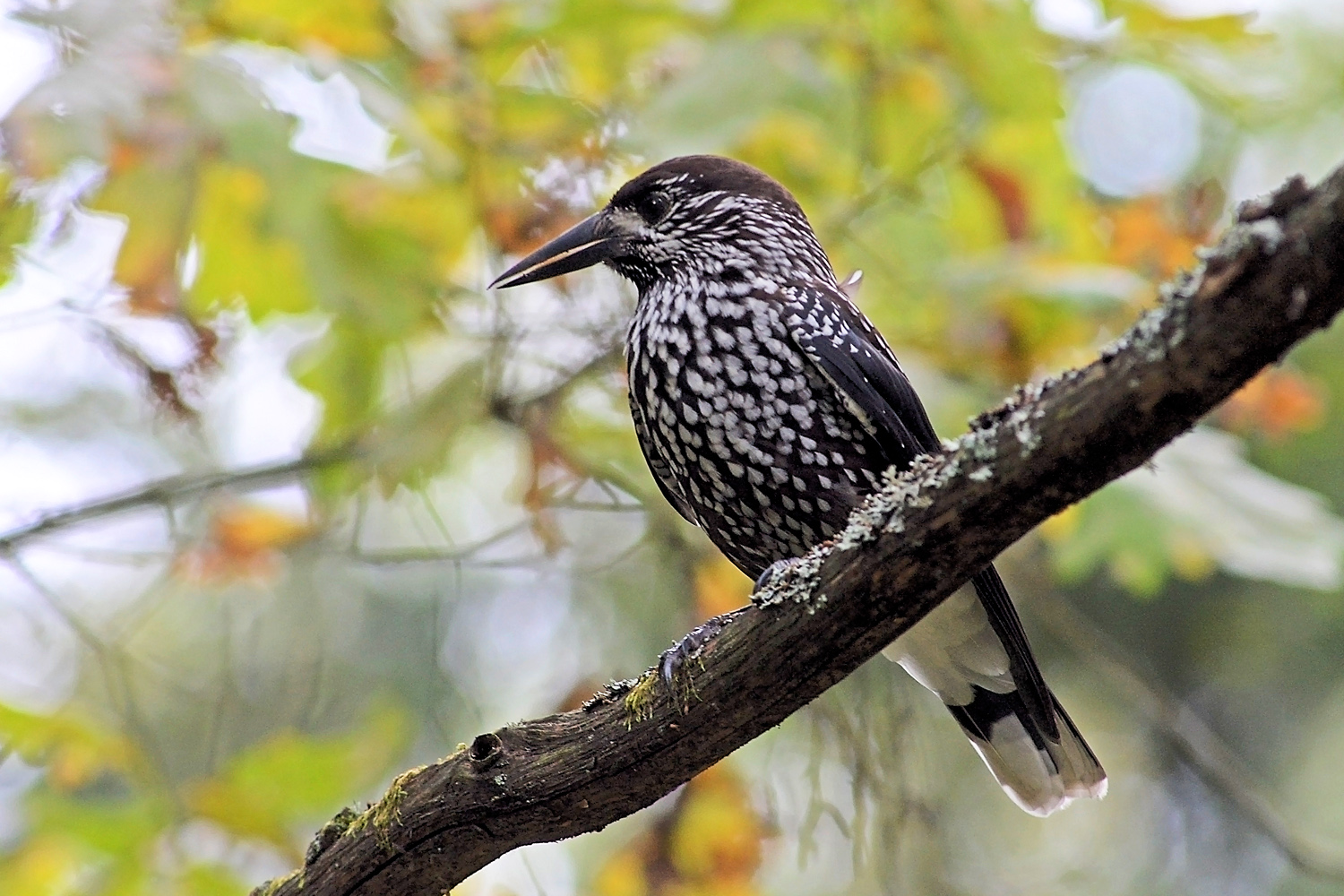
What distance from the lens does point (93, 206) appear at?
2893mm

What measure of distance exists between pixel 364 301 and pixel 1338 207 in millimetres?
2205

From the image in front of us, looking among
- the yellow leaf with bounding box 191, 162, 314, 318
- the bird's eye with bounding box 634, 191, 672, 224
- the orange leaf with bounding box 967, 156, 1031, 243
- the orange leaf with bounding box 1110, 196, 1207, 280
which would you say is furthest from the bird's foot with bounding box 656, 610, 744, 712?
the orange leaf with bounding box 1110, 196, 1207, 280

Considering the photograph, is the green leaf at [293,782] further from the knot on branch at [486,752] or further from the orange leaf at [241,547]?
the orange leaf at [241,547]

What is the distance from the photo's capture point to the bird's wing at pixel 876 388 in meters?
2.93

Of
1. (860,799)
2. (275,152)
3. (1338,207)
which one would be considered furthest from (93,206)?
(1338,207)

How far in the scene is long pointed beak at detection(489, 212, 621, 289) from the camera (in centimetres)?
338

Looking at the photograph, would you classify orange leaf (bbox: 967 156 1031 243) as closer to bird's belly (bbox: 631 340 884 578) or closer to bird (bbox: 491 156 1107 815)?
bird (bbox: 491 156 1107 815)

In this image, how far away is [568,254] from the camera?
3463 millimetres

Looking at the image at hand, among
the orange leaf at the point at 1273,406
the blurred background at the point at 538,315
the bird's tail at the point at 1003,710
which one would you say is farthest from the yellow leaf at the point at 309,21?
the orange leaf at the point at 1273,406

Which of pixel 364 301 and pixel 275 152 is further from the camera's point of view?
pixel 364 301

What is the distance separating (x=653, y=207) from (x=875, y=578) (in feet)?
5.82

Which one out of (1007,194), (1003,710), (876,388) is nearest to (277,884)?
(876,388)

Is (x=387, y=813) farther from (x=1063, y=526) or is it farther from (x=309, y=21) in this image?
(x=1063, y=526)

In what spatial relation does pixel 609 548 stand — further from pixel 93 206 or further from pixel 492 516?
pixel 93 206
